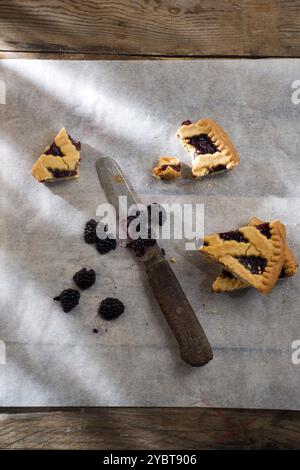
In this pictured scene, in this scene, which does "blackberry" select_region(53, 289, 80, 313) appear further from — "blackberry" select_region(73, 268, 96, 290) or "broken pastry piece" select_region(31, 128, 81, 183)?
"broken pastry piece" select_region(31, 128, 81, 183)

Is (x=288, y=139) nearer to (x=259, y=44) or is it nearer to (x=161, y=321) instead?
(x=259, y=44)

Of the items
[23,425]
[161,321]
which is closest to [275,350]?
[161,321]

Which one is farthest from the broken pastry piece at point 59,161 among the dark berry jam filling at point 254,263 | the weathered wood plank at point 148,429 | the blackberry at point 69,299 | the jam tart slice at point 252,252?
the weathered wood plank at point 148,429

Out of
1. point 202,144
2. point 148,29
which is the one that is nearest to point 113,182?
point 202,144

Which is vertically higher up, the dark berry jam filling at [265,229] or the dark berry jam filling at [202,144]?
the dark berry jam filling at [202,144]

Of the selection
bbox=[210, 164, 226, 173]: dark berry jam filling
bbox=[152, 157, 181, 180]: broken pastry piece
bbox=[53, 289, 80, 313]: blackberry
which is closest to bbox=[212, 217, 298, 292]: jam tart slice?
bbox=[210, 164, 226, 173]: dark berry jam filling

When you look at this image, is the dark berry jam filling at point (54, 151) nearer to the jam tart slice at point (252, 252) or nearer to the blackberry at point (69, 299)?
the blackberry at point (69, 299)
